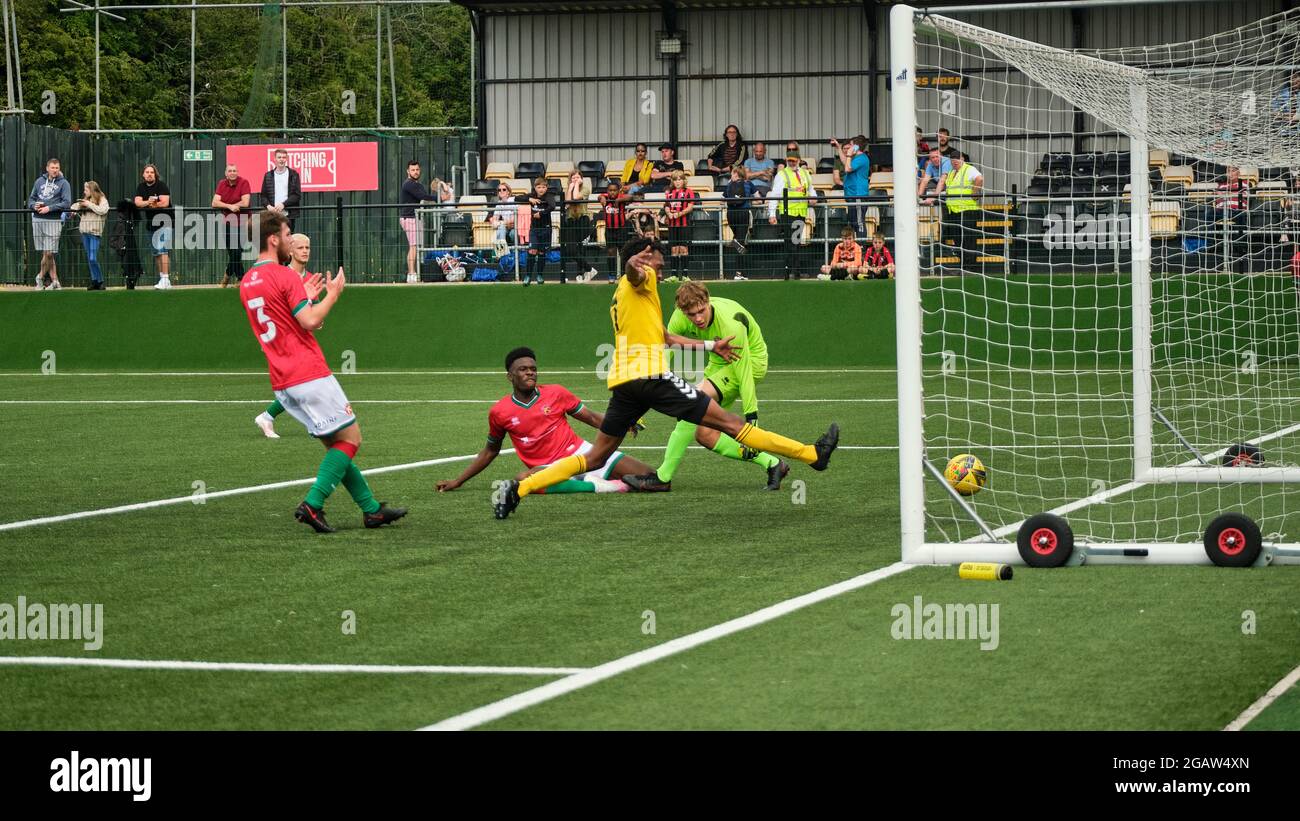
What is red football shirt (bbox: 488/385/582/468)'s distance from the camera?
11.6m

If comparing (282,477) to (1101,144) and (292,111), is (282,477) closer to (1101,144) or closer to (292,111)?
(1101,144)

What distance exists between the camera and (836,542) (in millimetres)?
9359

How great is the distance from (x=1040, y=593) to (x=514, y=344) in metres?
18.8

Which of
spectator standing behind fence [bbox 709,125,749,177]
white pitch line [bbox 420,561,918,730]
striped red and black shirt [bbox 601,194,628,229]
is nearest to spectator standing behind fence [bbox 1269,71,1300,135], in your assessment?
white pitch line [bbox 420,561,918,730]

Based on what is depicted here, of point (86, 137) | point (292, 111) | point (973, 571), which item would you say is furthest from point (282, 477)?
point (292, 111)

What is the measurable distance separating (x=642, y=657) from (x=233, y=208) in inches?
850

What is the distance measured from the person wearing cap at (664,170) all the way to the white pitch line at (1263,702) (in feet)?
73.0

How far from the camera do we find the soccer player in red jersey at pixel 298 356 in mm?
9766

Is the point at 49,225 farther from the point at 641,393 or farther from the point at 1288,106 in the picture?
the point at 1288,106

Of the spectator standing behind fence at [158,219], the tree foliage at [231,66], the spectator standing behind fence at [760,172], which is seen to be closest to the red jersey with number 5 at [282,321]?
the spectator standing behind fence at [158,219]

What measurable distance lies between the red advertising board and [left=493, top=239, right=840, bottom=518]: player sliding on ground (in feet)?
94.3

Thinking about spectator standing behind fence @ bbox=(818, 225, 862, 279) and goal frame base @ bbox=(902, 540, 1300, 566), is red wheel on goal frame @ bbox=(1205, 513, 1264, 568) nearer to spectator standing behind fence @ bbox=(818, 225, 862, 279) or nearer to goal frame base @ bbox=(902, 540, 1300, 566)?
goal frame base @ bbox=(902, 540, 1300, 566)

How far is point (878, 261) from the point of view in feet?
83.9

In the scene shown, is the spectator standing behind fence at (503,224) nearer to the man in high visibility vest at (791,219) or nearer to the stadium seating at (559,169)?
the man in high visibility vest at (791,219)
